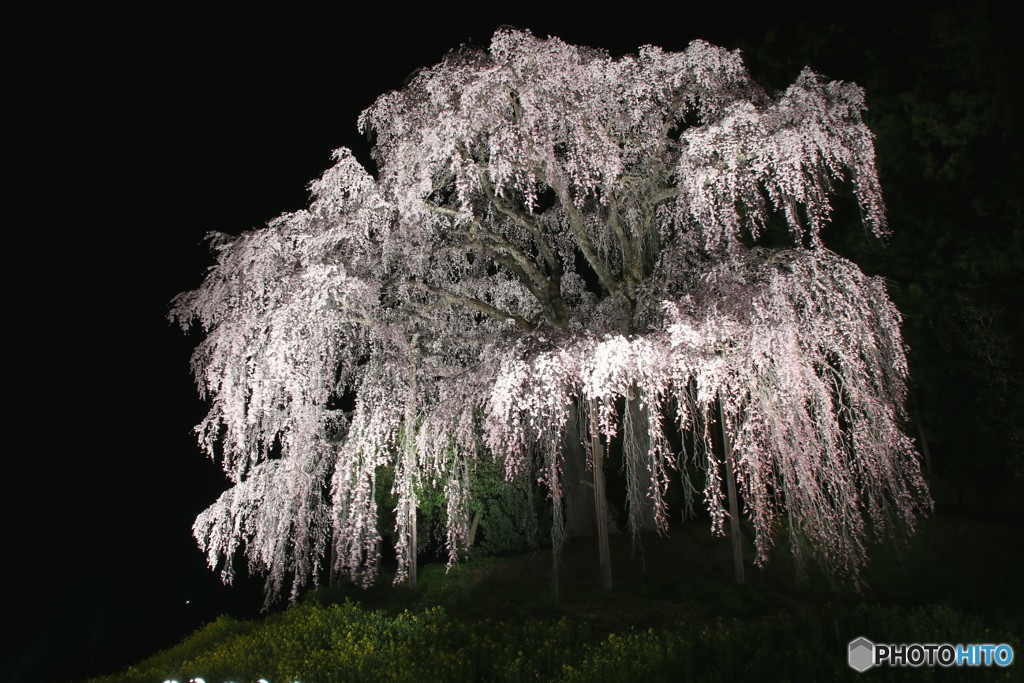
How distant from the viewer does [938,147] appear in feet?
39.8

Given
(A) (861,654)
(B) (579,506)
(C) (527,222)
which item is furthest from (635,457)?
(B) (579,506)

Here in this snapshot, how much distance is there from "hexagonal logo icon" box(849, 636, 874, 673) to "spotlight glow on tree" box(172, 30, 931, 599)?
2.52ft

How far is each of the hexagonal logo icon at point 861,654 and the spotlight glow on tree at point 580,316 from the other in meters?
0.77

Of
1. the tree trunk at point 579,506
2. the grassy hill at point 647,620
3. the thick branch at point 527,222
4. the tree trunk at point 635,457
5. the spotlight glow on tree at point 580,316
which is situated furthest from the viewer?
the tree trunk at point 579,506

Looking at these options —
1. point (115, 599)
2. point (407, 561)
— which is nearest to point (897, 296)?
point (407, 561)

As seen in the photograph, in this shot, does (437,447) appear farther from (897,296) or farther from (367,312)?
(897,296)

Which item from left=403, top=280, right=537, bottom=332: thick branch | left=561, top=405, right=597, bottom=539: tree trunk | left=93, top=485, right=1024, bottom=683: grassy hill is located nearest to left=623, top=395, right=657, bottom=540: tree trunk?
left=93, top=485, right=1024, bottom=683: grassy hill

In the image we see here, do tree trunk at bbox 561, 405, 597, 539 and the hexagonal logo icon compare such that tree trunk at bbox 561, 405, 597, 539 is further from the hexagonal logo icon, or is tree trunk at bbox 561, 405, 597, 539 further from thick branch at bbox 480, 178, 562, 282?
the hexagonal logo icon

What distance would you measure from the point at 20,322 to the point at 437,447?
2038 centimetres

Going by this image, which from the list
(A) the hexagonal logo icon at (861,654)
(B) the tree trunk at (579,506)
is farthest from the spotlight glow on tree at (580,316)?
(B) the tree trunk at (579,506)

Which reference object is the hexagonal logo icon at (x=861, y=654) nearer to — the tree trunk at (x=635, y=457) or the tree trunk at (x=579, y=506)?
the tree trunk at (x=635, y=457)

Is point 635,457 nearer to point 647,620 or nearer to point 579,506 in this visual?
point 647,620

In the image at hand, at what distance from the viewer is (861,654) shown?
4.30 meters

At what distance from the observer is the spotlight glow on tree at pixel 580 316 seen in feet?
18.0
